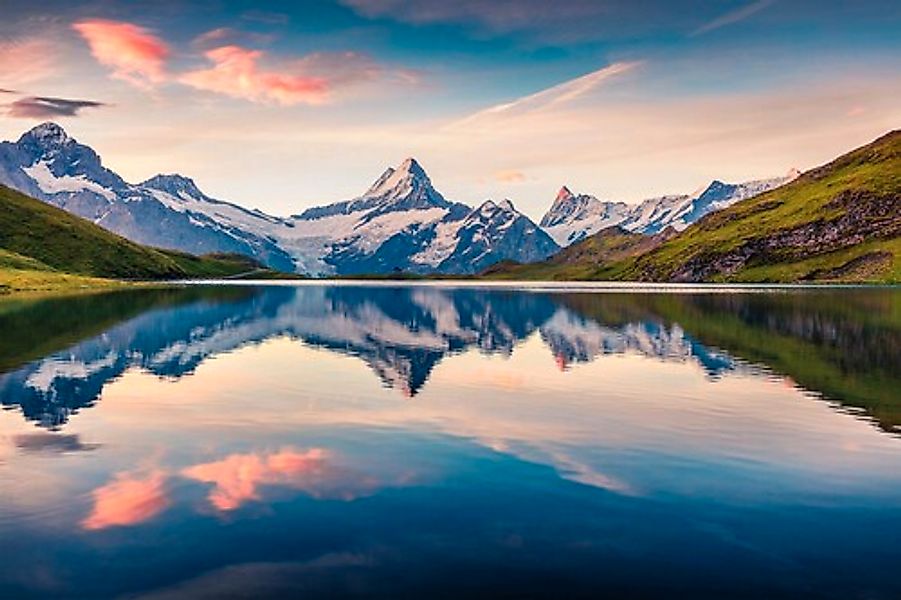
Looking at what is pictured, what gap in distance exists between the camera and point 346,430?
4159 cm

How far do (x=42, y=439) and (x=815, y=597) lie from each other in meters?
34.3

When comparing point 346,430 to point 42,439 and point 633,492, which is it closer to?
point 42,439

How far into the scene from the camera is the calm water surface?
70.3ft

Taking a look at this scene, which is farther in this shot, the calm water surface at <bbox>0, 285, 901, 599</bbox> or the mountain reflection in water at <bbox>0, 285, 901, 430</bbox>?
the mountain reflection in water at <bbox>0, 285, 901, 430</bbox>

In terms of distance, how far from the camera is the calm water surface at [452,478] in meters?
21.4

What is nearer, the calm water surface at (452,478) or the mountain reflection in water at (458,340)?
the calm water surface at (452,478)

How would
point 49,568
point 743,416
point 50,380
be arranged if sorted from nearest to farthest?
1. point 49,568
2. point 743,416
3. point 50,380

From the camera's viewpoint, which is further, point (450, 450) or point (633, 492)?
point (450, 450)

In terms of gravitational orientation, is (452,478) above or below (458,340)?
above

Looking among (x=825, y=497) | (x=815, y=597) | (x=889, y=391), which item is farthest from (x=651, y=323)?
(x=815, y=597)

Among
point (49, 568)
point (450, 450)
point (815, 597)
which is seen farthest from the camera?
point (450, 450)

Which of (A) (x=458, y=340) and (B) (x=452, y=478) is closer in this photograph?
(B) (x=452, y=478)

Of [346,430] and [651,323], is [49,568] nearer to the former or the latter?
[346,430]

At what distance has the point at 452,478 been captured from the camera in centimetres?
3156
